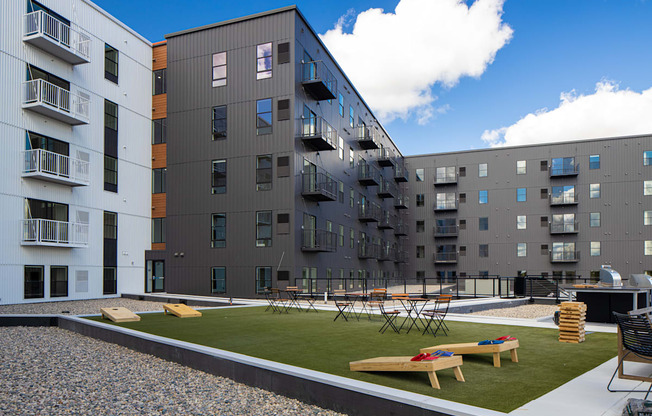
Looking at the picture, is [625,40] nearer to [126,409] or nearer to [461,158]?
[461,158]

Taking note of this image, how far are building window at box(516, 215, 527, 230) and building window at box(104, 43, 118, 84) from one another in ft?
111

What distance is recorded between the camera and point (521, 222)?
4366 cm

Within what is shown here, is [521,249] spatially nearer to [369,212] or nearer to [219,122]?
[369,212]

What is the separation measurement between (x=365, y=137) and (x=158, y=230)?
1568 cm

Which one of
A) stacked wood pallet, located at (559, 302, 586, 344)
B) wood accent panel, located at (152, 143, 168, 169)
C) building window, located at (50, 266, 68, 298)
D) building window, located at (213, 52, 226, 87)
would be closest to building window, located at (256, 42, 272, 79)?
building window, located at (213, 52, 226, 87)

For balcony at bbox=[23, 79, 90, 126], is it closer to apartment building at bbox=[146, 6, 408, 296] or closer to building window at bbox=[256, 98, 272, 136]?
apartment building at bbox=[146, 6, 408, 296]

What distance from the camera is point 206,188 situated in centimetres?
2694

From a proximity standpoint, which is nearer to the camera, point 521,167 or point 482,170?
point 521,167

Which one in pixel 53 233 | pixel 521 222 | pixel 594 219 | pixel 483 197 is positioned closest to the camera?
pixel 53 233

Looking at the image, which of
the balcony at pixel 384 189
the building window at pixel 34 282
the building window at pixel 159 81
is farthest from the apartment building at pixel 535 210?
the building window at pixel 34 282

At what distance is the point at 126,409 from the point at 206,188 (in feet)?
70.5

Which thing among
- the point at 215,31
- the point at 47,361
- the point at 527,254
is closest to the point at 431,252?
the point at 527,254

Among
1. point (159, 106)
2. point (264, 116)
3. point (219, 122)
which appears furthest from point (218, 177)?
point (159, 106)

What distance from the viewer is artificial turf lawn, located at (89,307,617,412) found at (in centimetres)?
600
